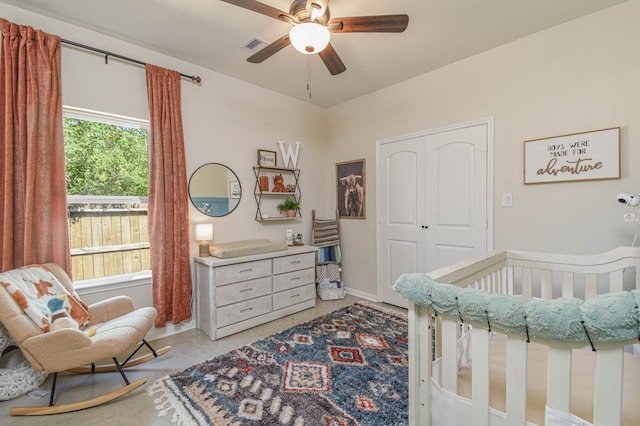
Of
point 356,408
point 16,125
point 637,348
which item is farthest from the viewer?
point 16,125

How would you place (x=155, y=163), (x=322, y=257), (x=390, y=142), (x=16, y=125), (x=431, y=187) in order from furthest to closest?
1. (x=322, y=257)
2. (x=390, y=142)
3. (x=431, y=187)
4. (x=155, y=163)
5. (x=16, y=125)

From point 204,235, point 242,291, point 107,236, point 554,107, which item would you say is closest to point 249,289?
point 242,291

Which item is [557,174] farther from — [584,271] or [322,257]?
[322,257]

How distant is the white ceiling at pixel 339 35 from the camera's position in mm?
1957

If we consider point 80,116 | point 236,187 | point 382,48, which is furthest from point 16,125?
point 382,48

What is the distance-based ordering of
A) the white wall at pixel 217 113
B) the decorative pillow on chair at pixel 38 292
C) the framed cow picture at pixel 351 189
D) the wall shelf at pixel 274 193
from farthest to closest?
the framed cow picture at pixel 351 189, the wall shelf at pixel 274 193, the white wall at pixel 217 113, the decorative pillow on chair at pixel 38 292

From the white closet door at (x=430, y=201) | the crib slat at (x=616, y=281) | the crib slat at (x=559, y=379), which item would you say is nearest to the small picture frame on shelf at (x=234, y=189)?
the white closet door at (x=430, y=201)

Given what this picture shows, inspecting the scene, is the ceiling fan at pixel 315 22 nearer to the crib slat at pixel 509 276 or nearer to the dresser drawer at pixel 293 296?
the crib slat at pixel 509 276

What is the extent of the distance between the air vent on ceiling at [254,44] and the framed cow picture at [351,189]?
179 centimetres

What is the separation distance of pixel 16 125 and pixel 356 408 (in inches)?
114

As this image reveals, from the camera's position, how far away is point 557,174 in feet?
7.31

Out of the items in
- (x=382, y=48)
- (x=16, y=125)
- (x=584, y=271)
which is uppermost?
(x=382, y=48)

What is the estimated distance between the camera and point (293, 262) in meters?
3.10

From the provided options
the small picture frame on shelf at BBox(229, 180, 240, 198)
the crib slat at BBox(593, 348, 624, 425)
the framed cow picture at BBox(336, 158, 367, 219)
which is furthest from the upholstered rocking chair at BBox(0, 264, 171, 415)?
the framed cow picture at BBox(336, 158, 367, 219)
